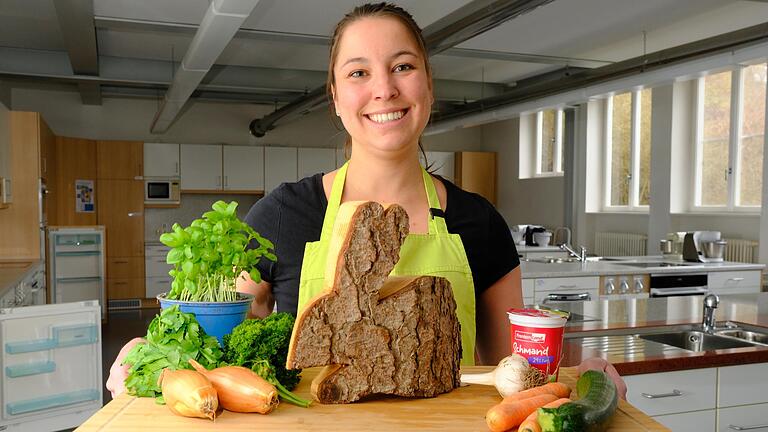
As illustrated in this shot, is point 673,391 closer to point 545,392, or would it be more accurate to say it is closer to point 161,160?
point 545,392

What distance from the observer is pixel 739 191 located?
25.6ft

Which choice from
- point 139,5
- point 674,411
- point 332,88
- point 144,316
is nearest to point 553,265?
point 674,411

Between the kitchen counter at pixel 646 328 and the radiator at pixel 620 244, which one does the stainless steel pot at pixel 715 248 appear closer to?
the radiator at pixel 620 244

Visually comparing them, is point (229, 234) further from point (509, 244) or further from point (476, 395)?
point (509, 244)

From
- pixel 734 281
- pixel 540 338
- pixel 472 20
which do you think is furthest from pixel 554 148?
pixel 540 338

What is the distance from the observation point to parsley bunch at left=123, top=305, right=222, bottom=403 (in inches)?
35.9

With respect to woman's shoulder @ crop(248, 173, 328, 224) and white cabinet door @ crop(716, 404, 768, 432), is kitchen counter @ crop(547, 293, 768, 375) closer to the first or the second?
white cabinet door @ crop(716, 404, 768, 432)

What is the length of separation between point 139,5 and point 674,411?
5.62 metres

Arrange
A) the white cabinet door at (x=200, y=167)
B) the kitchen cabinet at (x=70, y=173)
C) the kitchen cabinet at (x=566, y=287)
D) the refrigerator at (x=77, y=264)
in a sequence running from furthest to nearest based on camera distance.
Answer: the white cabinet door at (x=200, y=167) → the kitchen cabinet at (x=70, y=173) → the refrigerator at (x=77, y=264) → the kitchen cabinet at (x=566, y=287)

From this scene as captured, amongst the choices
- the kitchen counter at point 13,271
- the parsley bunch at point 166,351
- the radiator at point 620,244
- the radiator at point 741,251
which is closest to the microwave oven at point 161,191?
the kitchen counter at point 13,271

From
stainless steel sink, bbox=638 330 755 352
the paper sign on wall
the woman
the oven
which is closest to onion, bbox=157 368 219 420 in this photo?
the woman

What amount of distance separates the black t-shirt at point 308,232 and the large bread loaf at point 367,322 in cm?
43

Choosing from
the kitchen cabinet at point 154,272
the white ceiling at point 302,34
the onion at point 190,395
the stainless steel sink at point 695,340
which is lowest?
the kitchen cabinet at point 154,272

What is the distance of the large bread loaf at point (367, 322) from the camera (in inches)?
36.8
